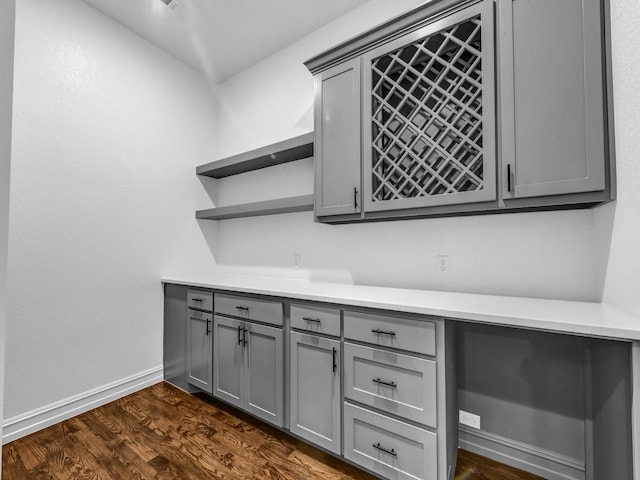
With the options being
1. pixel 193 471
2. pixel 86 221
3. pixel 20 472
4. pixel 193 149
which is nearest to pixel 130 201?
pixel 86 221

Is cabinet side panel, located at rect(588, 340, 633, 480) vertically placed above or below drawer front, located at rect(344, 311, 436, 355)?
below

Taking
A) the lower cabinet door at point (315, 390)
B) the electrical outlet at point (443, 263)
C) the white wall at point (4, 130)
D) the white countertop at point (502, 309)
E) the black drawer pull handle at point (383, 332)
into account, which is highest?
the white wall at point (4, 130)

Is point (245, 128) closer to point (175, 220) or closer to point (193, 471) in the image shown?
point (175, 220)

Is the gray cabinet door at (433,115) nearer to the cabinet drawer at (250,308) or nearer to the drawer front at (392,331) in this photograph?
the drawer front at (392,331)

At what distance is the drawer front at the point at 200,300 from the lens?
2312 millimetres

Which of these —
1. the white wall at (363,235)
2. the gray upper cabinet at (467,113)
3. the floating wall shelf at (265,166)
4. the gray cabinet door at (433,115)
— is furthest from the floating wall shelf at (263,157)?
the gray cabinet door at (433,115)

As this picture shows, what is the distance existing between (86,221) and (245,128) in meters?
1.59

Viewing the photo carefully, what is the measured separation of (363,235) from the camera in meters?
2.29

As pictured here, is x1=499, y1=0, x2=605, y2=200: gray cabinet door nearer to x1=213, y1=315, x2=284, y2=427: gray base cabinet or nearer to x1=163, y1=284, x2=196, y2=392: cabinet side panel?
x1=213, y1=315, x2=284, y2=427: gray base cabinet

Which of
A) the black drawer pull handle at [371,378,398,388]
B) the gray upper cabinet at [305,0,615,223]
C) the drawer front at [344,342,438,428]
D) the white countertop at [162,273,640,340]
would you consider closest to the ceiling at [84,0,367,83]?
the gray upper cabinet at [305,0,615,223]

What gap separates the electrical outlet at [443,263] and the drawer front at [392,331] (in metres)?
0.64

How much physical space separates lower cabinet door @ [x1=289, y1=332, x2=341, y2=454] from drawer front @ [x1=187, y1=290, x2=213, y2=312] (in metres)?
0.80

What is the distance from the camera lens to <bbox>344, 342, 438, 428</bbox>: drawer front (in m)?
1.41

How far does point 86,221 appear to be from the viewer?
2.28m
